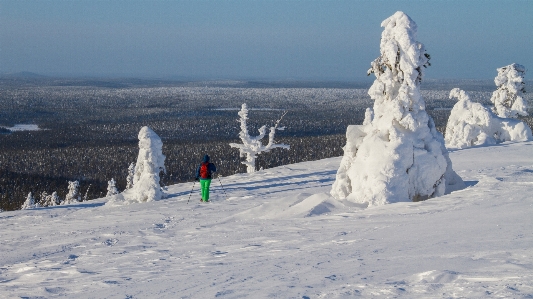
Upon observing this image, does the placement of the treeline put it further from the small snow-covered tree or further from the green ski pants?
the green ski pants

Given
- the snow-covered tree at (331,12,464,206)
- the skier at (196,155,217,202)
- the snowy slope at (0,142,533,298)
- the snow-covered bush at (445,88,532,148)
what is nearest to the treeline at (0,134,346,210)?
the snow-covered bush at (445,88,532,148)

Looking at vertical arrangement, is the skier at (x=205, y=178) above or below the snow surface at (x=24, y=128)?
above

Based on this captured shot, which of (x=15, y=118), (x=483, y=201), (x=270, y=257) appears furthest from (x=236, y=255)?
(x=15, y=118)

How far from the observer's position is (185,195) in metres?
17.7

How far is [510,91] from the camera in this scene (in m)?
31.4

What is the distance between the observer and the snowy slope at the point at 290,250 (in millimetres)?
6152

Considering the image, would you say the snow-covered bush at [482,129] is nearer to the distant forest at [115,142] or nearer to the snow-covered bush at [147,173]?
the snow-covered bush at [147,173]

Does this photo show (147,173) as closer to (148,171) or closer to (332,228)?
(148,171)

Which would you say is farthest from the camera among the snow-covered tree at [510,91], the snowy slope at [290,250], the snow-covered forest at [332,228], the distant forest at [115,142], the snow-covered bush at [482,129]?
the distant forest at [115,142]

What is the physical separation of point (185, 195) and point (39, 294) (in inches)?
428

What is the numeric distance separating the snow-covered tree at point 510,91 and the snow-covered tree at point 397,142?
824 inches

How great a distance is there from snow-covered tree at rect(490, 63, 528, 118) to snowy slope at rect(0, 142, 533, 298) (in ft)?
62.0

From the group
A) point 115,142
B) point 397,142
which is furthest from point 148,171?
point 115,142

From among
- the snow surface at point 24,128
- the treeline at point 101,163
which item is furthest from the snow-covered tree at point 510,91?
the snow surface at point 24,128
